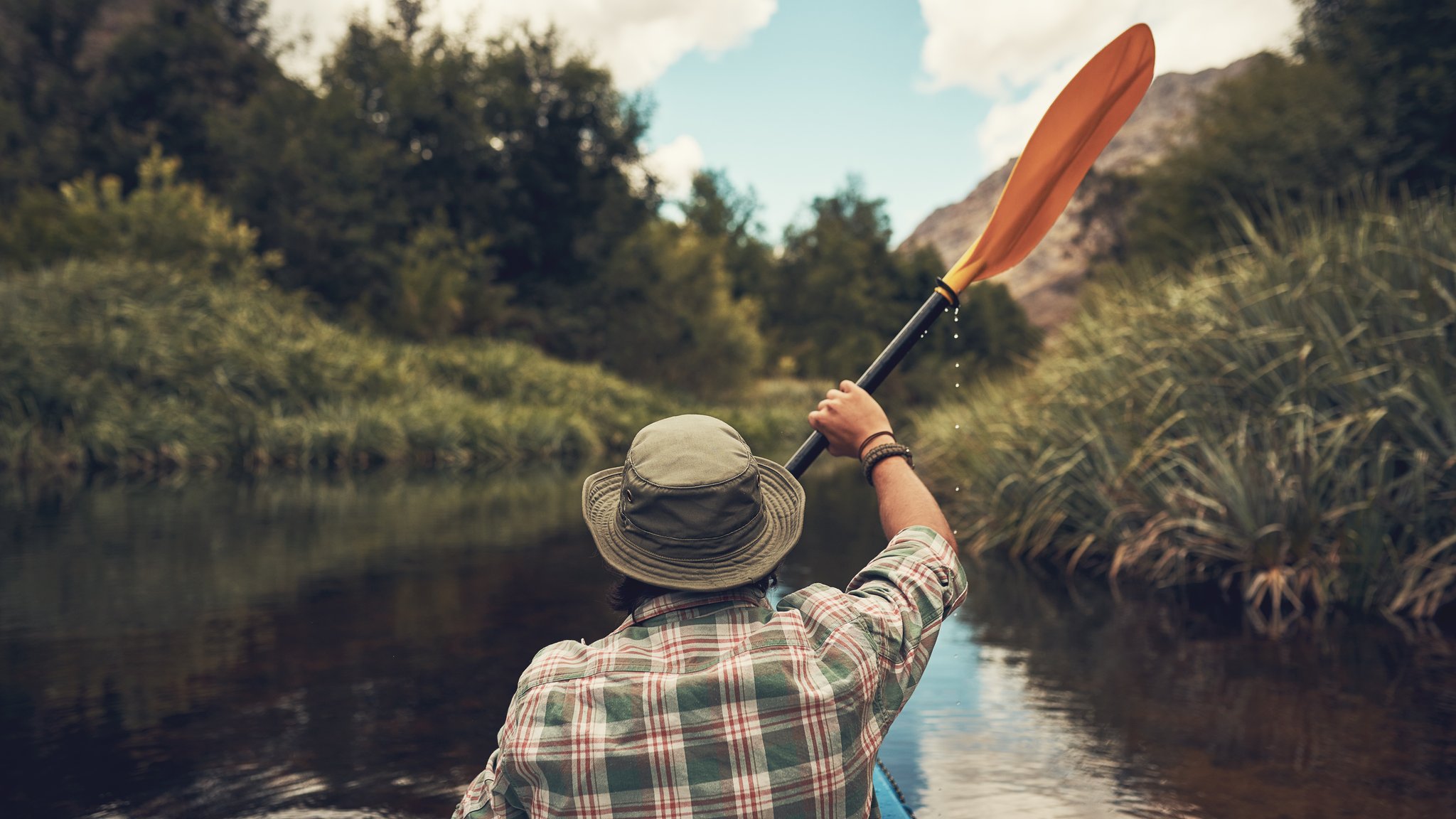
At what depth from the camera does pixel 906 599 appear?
157 cm

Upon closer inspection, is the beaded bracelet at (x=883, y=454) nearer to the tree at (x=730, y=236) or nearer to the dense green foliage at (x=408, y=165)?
the dense green foliage at (x=408, y=165)

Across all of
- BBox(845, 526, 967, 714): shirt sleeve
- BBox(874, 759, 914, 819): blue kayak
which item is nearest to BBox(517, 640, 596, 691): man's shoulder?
BBox(845, 526, 967, 714): shirt sleeve

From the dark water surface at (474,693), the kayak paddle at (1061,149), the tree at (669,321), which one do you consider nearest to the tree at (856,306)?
the tree at (669,321)

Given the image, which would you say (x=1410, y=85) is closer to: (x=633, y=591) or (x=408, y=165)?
(x=633, y=591)

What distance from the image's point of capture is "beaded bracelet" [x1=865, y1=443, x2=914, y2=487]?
1.79 m

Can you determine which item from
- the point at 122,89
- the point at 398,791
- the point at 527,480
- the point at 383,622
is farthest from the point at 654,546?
the point at 122,89

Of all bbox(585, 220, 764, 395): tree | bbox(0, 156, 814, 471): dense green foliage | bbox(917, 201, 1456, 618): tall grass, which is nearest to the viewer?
bbox(917, 201, 1456, 618): tall grass

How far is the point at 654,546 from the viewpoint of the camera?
1.49m

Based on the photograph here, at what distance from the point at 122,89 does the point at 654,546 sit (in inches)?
1381

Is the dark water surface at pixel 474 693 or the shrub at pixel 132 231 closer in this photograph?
the dark water surface at pixel 474 693

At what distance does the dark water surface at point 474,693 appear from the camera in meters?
3.33

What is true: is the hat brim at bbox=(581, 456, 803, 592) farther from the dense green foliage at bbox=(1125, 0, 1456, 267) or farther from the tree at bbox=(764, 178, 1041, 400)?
the tree at bbox=(764, 178, 1041, 400)

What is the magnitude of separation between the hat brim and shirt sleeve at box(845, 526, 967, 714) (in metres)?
0.14

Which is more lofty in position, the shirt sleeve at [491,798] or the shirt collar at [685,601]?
the shirt collar at [685,601]
